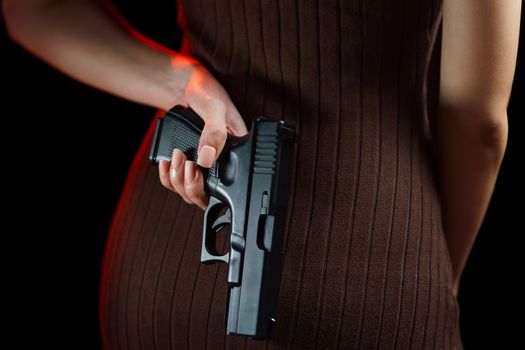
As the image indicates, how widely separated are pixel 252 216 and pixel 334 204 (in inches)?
3.7

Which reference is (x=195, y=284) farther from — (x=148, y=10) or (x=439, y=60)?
(x=148, y=10)

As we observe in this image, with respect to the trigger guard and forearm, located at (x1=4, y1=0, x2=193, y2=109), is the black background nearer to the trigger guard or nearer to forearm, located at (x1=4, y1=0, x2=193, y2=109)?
forearm, located at (x1=4, y1=0, x2=193, y2=109)

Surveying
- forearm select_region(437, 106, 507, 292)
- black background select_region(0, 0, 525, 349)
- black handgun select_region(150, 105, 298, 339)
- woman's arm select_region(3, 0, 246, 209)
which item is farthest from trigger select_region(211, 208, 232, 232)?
black background select_region(0, 0, 525, 349)

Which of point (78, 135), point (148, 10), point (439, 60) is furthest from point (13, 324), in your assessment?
point (439, 60)

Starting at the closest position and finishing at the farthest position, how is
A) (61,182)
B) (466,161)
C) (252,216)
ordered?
(252,216), (466,161), (61,182)

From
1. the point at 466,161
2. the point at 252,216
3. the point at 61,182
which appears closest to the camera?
the point at 252,216

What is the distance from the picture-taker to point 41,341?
1.31m

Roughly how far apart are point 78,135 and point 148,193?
0.64 metres

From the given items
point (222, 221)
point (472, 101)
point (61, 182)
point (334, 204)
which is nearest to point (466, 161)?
point (472, 101)

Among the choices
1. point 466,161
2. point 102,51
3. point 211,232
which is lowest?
point 211,232

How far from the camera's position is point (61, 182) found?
132 centimetres

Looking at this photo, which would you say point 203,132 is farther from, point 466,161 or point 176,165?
point 466,161

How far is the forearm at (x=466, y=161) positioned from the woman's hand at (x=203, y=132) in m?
0.22

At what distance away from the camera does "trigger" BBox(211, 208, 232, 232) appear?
643 millimetres
